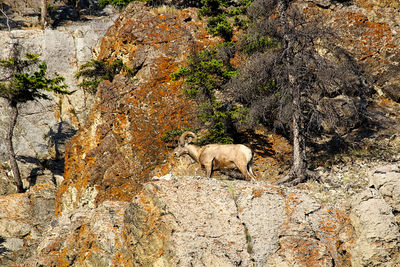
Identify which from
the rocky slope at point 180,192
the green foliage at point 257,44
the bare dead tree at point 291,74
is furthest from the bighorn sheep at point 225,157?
the green foliage at point 257,44

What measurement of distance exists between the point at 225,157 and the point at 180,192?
120 inches

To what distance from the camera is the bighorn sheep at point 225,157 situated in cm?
1296

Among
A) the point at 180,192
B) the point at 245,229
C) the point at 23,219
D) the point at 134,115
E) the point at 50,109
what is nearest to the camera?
the point at 245,229

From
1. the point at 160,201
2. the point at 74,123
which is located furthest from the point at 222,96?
the point at 74,123

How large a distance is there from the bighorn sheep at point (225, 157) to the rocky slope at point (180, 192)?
116 centimetres

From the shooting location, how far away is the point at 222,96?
17.2 m

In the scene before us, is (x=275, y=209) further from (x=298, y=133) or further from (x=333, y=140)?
(x=333, y=140)

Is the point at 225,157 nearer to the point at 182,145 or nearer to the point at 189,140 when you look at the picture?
the point at 182,145

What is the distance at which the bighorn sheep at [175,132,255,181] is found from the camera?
13.0 m

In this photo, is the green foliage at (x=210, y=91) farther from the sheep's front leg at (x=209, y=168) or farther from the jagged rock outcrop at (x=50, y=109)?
the jagged rock outcrop at (x=50, y=109)

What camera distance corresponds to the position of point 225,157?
13.2m

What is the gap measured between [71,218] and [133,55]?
26.9 ft

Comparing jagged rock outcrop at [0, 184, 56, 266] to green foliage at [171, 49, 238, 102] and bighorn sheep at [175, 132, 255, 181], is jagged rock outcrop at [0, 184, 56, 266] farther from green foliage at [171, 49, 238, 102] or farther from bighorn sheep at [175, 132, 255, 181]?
green foliage at [171, 49, 238, 102]

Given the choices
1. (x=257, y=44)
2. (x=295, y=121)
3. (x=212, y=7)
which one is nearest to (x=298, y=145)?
(x=295, y=121)
